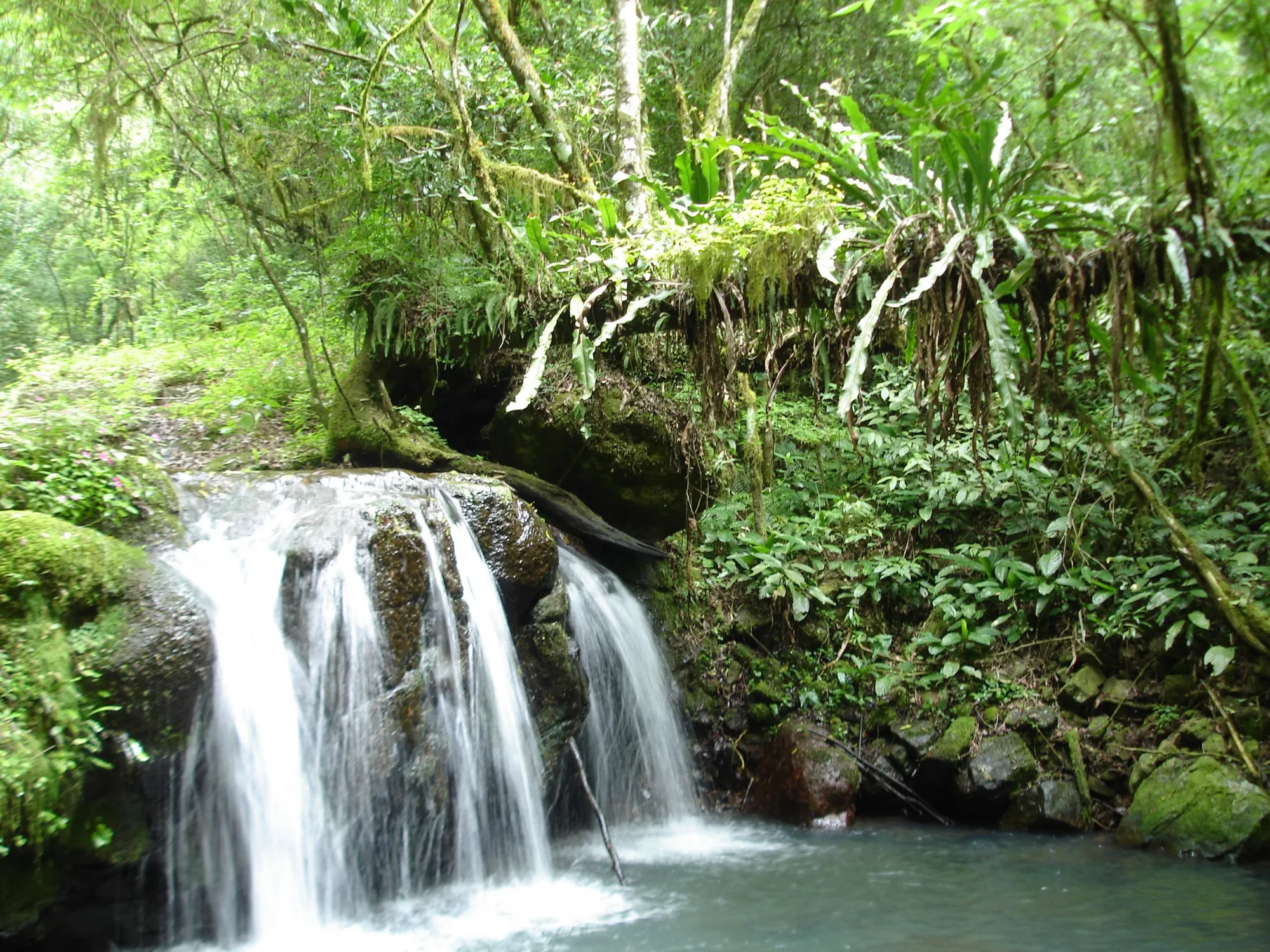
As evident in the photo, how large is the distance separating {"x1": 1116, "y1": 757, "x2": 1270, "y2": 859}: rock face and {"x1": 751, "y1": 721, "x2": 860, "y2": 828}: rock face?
1740 mm

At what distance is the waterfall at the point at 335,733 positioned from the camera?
163 inches

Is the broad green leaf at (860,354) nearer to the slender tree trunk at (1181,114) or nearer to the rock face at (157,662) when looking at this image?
the slender tree trunk at (1181,114)

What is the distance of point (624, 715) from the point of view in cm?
640

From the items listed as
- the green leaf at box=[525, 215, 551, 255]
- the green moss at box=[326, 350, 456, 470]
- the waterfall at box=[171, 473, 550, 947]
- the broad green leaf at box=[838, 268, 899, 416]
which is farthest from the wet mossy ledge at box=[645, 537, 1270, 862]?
the broad green leaf at box=[838, 268, 899, 416]

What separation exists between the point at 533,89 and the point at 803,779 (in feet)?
18.9

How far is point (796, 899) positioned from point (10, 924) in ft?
12.1

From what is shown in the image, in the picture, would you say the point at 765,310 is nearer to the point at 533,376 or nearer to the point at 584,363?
the point at 584,363

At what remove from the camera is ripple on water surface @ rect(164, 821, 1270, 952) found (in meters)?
3.97

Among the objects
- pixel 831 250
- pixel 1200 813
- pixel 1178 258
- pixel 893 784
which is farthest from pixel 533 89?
pixel 1200 813

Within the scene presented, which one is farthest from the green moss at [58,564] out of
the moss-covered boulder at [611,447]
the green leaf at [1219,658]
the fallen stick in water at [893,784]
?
the green leaf at [1219,658]

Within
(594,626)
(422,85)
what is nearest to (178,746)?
(594,626)

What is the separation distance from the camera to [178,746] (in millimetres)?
3943

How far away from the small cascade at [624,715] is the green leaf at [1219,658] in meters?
3.70

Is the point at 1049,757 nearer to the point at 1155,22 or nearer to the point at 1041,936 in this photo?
the point at 1041,936
